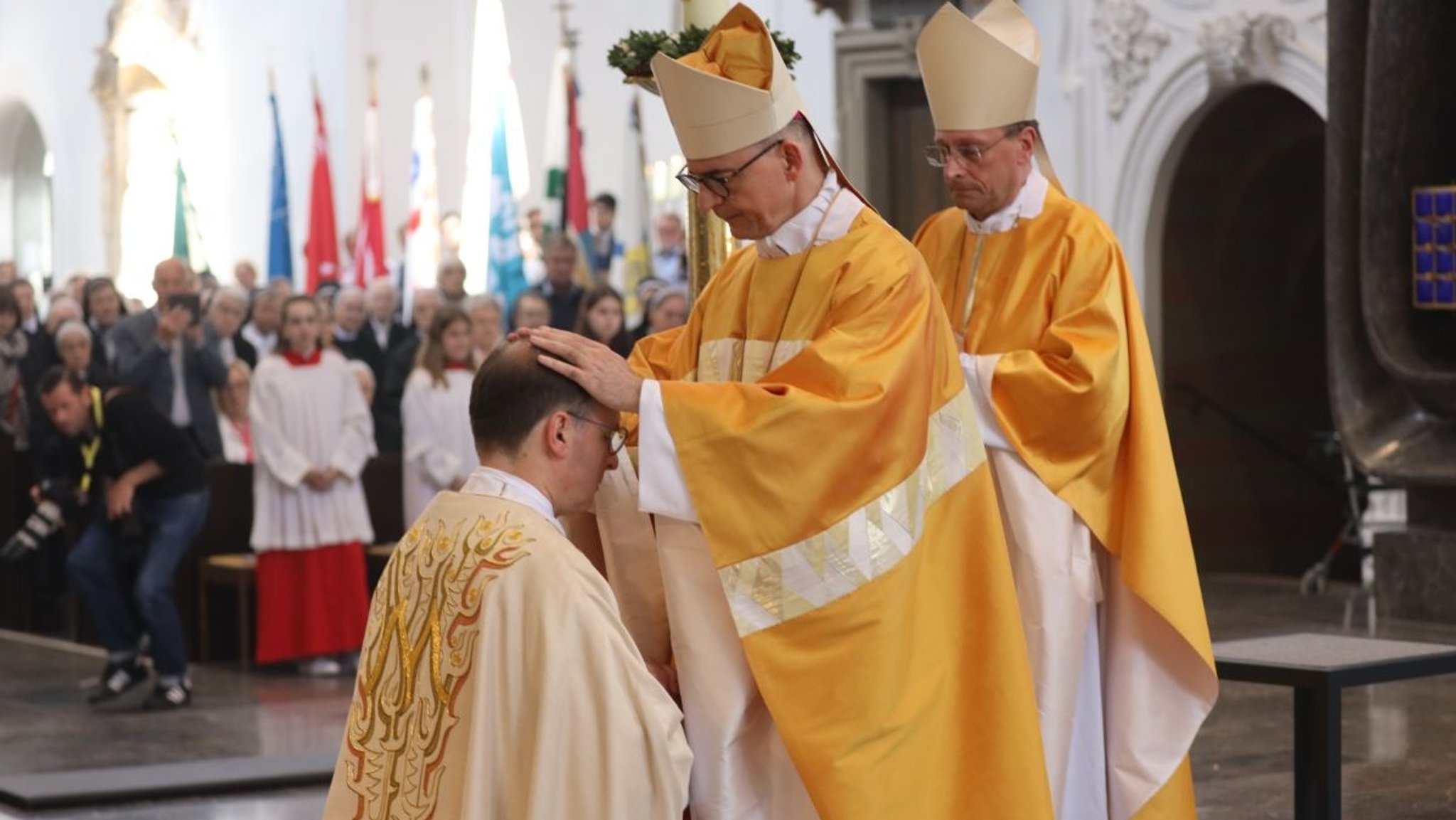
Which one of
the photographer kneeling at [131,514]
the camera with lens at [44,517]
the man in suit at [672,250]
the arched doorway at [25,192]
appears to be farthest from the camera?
the arched doorway at [25,192]

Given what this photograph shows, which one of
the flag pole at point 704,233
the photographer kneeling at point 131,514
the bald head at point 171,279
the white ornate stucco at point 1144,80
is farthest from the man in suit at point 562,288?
the flag pole at point 704,233

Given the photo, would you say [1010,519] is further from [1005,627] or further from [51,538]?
[51,538]

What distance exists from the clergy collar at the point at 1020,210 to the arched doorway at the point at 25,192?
23.5 m

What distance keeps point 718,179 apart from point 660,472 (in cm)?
53

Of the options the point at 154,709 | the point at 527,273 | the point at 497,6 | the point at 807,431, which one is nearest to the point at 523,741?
the point at 807,431

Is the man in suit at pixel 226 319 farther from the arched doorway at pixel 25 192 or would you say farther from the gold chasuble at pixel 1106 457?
the arched doorway at pixel 25 192

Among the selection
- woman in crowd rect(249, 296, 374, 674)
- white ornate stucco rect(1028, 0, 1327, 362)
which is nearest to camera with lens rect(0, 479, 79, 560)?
woman in crowd rect(249, 296, 374, 674)

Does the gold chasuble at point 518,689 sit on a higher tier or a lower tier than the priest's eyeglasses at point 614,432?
lower

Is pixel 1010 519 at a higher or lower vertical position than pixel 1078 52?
lower

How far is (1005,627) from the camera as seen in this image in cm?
389

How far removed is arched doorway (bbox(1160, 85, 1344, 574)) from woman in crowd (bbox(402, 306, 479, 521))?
181 inches

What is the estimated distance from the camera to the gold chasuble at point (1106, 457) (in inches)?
172

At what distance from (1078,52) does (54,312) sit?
5.83 metres

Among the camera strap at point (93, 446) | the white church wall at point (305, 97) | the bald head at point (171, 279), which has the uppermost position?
the white church wall at point (305, 97)
